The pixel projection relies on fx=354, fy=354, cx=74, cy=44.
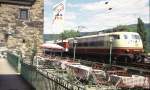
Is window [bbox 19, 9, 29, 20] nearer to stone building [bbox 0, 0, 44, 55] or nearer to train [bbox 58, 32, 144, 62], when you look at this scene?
stone building [bbox 0, 0, 44, 55]

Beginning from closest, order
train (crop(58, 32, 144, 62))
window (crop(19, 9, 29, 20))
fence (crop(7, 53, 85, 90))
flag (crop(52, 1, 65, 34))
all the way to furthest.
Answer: fence (crop(7, 53, 85, 90)), flag (crop(52, 1, 65, 34)), train (crop(58, 32, 144, 62)), window (crop(19, 9, 29, 20))

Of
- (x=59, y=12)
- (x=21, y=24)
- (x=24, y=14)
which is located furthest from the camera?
(x=21, y=24)

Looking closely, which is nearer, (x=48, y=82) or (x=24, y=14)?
(x=48, y=82)

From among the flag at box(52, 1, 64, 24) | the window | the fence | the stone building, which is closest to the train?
the stone building

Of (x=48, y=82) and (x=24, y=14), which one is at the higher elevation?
(x=24, y=14)

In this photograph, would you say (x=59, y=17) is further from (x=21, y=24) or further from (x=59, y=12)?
(x=21, y=24)

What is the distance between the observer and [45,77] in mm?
13445

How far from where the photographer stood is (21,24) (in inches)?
1660

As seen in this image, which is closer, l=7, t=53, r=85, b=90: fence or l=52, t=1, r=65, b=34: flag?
l=7, t=53, r=85, b=90: fence

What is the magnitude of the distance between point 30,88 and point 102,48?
24.0 metres

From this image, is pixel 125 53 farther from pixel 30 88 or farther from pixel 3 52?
pixel 30 88

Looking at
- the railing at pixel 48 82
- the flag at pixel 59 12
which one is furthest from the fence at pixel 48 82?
the flag at pixel 59 12

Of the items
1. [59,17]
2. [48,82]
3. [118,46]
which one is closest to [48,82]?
[48,82]

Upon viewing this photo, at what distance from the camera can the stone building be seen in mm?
41875
